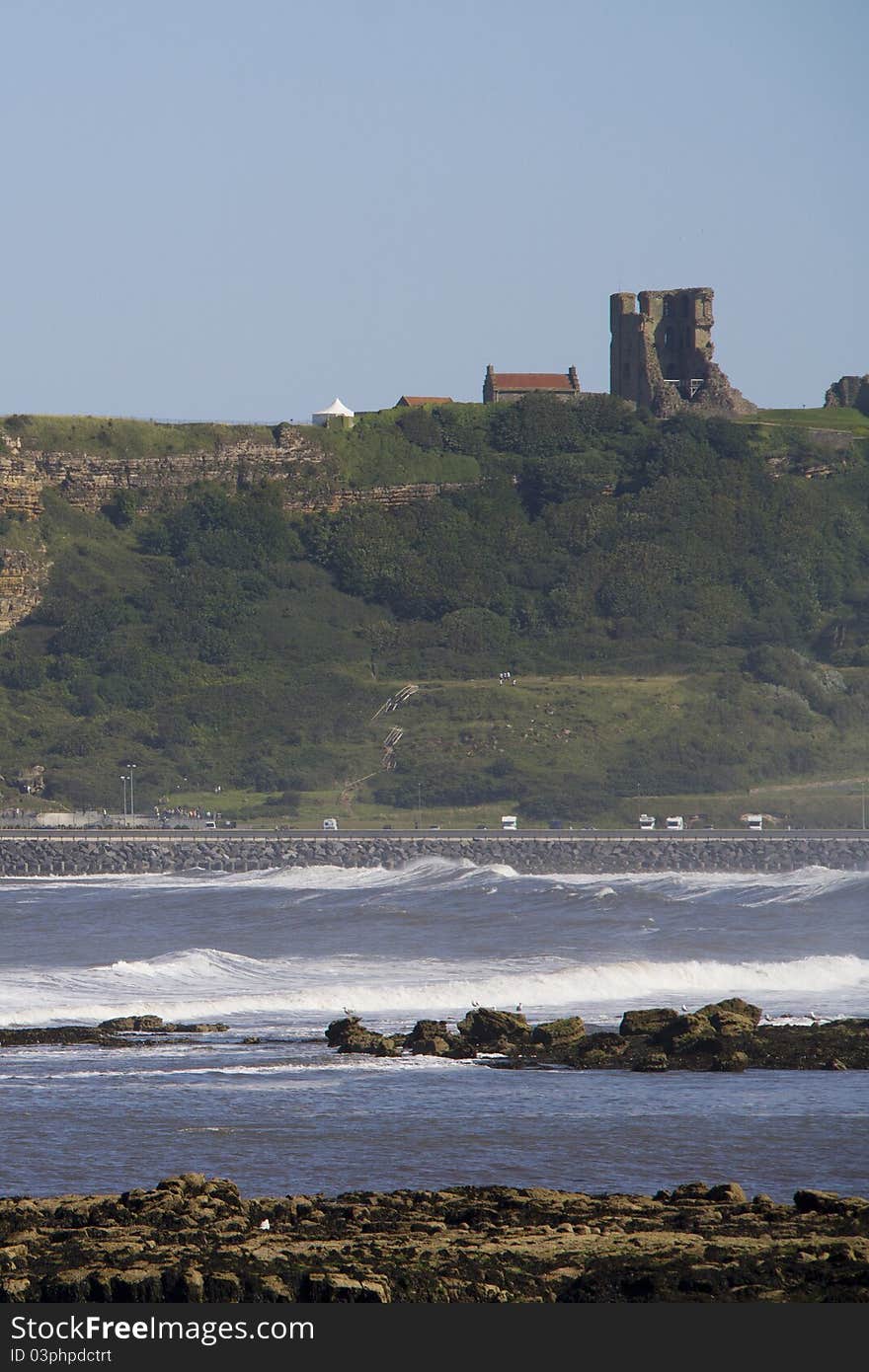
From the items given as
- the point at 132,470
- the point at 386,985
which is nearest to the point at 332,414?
the point at 132,470

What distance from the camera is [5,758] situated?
116 metres

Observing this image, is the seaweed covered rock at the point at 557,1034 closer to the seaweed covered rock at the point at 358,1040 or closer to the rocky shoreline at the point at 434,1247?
the seaweed covered rock at the point at 358,1040

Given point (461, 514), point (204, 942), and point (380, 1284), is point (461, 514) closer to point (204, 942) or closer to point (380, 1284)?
point (204, 942)

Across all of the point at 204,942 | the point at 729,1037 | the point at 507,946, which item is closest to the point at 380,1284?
the point at 729,1037

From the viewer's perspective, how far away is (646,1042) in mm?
32750

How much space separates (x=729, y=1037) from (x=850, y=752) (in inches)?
3601

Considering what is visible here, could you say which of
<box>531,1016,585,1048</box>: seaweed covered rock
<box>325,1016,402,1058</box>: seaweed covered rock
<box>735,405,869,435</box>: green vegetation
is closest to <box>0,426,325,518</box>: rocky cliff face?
<box>735,405,869,435</box>: green vegetation

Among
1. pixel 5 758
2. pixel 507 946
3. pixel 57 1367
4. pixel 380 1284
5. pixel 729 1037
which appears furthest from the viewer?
pixel 5 758

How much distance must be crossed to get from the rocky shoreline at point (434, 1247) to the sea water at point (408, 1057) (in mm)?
1793

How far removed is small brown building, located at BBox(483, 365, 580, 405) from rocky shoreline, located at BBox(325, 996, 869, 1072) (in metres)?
129

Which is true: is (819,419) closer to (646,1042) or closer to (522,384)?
(522,384)

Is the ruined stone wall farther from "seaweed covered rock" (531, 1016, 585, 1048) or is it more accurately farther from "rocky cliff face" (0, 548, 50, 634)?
"seaweed covered rock" (531, 1016, 585, 1048)

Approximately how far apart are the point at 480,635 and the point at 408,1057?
102528mm

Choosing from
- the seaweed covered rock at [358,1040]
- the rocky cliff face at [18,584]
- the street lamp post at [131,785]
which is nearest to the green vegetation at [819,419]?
the rocky cliff face at [18,584]
